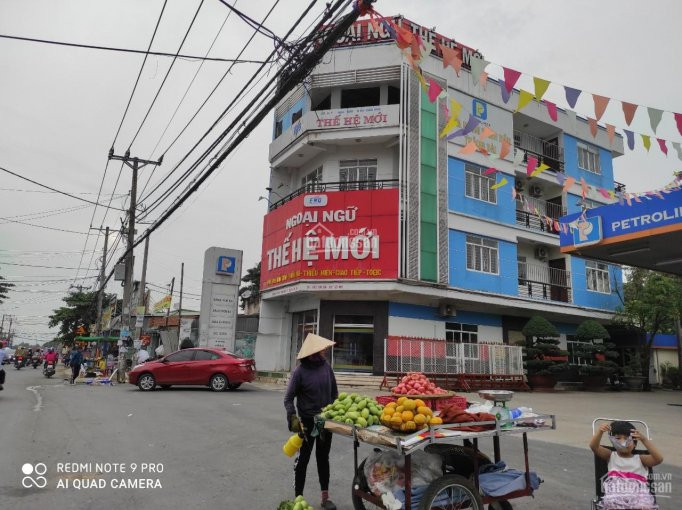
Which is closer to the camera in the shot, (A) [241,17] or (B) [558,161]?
(A) [241,17]

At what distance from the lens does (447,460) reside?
4.53 m

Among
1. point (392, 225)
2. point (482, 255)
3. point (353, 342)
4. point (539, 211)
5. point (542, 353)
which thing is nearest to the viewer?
point (392, 225)

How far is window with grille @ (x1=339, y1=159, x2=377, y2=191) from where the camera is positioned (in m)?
21.8

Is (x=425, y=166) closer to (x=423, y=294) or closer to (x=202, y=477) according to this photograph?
(x=423, y=294)

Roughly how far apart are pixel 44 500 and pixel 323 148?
19.1 meters

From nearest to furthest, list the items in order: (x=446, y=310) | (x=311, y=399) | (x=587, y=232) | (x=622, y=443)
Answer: (x=622, y=443) < (x=311, y=399) < (x=587, y=232) < (x=446, y=310)

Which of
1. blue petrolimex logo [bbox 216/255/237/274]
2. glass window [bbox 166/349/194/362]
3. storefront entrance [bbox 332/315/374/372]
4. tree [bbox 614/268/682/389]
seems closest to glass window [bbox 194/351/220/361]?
glass window [bbox 166/349/194/362]

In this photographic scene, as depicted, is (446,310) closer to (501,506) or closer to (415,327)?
(415,327)

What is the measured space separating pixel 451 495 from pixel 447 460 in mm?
515

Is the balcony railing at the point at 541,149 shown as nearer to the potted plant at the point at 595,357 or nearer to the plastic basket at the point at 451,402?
the potted plant at the point at 595,357

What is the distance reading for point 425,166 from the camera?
2131 cm

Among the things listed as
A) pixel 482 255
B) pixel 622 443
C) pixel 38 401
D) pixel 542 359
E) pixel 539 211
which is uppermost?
pixel 539 211

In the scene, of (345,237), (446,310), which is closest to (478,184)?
(446,310)

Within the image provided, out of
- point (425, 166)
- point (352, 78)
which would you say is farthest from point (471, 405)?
point (352, 78)
